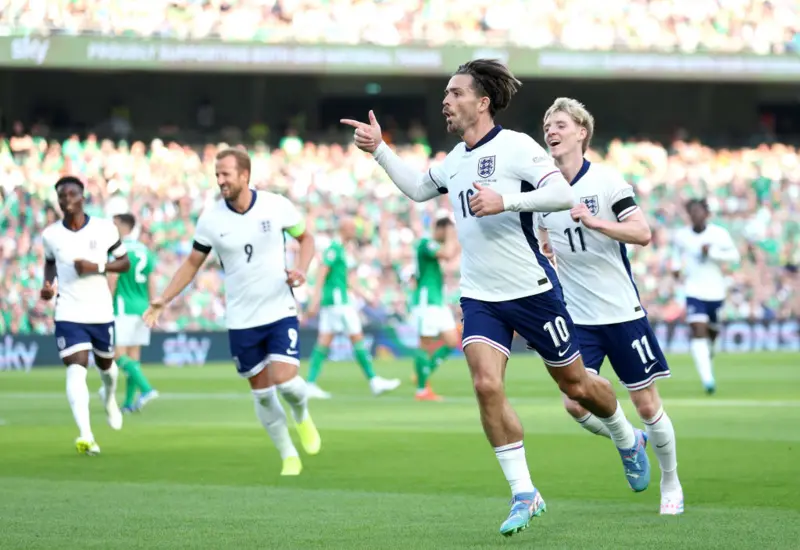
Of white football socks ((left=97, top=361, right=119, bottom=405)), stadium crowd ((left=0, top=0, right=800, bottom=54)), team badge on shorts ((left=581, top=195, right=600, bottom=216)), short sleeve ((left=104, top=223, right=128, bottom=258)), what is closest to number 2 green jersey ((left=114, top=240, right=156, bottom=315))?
white football socks ((left=97, top=361, right=119, bottom=405))

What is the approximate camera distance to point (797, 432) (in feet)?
47.1

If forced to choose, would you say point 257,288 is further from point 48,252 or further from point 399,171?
point 48,252

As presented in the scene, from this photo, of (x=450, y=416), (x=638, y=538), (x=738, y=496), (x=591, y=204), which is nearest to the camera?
(x=638, y=538)

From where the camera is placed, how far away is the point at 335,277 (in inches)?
859

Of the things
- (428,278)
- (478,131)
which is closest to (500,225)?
(478,131)

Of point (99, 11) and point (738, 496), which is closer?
point (738, 496)

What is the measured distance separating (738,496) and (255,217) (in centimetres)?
430

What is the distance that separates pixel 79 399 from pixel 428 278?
876 centimetres

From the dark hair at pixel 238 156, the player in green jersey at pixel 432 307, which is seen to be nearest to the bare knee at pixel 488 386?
the dark hair at pixel 238 156

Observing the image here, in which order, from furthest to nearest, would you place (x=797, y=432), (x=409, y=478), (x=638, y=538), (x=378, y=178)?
(x=378, y=178)
(x=797, y=432)
(x=409, y=478)
(x=638, y=538)

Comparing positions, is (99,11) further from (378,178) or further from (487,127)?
(487,127)

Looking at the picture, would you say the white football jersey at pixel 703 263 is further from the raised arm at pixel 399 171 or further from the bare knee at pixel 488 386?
the bare knee at pixel 488 386

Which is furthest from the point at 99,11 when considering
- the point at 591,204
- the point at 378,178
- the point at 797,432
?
the point at 591,204

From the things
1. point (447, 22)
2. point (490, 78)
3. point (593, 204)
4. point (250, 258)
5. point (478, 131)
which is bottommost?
point (250, 258)
